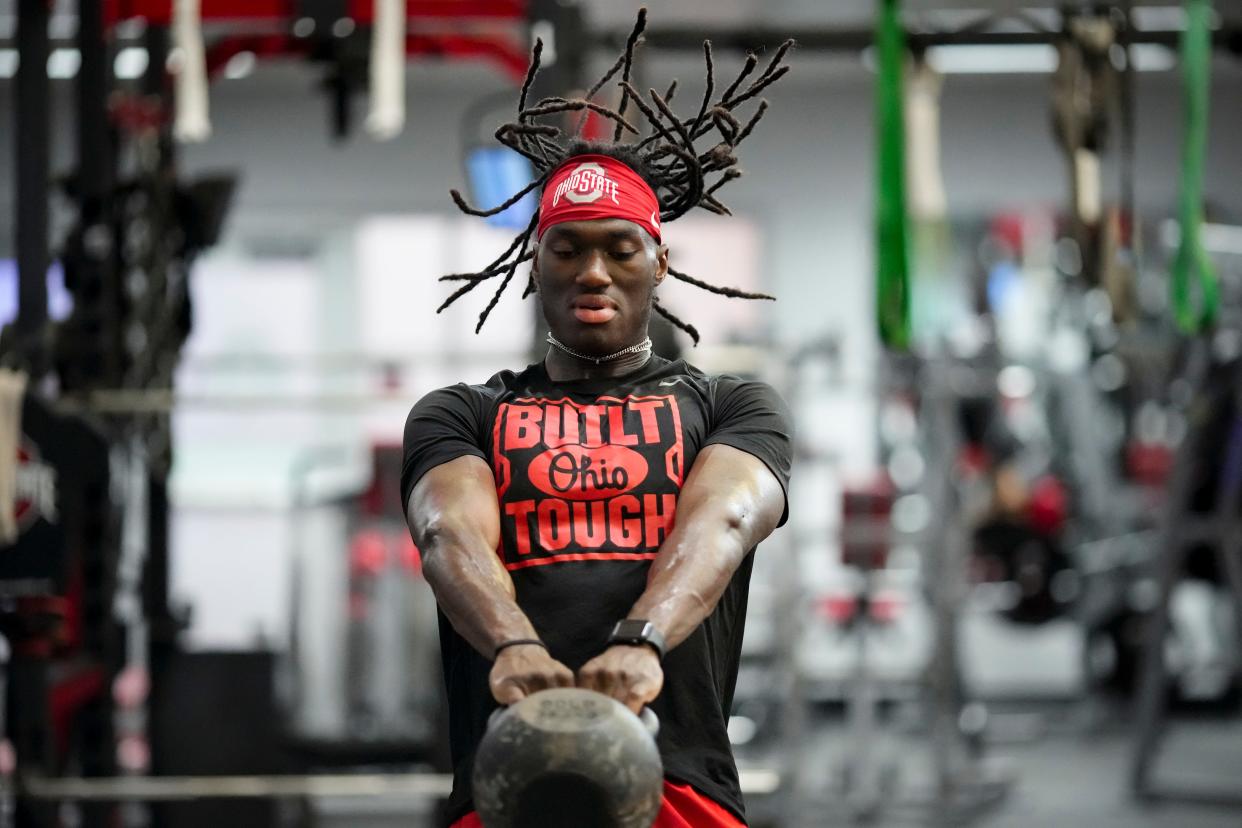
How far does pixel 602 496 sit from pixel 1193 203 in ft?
9.80

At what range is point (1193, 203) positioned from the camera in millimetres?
4367

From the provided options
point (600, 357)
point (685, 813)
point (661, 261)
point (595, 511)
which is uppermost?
point (661, 261)

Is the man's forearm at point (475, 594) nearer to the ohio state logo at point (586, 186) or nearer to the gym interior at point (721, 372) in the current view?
the ohio state logo at point (586, 186)

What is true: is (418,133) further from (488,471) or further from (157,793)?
(488,471)

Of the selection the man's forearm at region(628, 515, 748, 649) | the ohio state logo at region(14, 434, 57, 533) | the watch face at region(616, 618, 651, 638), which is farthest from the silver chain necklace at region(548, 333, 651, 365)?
the ohio state logo at region(14, 434, 57, 533)

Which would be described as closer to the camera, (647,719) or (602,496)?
(647,719)

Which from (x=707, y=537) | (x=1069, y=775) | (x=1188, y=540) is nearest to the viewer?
(x=707, y=537)

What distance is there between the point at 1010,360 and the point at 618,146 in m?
6.12

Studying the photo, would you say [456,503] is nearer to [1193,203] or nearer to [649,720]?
[649,720]

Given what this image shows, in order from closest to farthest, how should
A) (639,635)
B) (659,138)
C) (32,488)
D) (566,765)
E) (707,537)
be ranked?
(566,765) < (639,635) < (707,537) < (659,138) < (32,488)

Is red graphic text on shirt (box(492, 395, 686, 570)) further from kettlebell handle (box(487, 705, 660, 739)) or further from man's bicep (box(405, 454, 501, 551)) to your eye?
kettlebell handle (box(487, 705, 660, 739))

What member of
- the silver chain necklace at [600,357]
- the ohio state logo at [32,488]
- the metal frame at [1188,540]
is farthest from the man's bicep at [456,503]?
the metal frame at [1188,540]

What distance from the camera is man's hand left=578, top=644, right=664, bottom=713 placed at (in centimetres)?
164

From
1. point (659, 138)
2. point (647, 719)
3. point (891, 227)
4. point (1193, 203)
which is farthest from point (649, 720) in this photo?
point (1193, 203)
